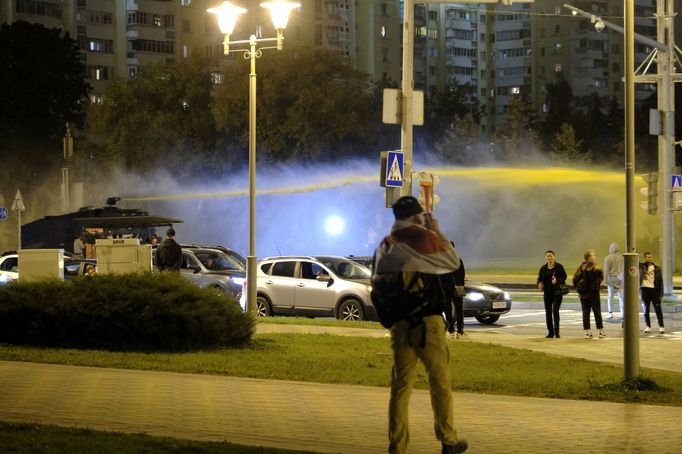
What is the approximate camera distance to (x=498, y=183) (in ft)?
200

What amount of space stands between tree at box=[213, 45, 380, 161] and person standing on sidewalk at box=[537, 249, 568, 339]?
4393cm

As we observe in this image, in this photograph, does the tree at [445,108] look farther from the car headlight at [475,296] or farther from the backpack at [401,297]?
the backpack at [401,297]

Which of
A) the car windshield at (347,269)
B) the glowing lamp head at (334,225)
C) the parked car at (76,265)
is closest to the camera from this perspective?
the car windshield at (347,269)

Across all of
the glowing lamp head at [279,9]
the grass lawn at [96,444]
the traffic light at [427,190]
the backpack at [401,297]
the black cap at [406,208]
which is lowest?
the grass lawn at [96,444]

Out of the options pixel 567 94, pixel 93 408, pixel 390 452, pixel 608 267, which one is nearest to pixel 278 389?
pixel 93 408

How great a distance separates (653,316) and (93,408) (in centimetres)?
1971

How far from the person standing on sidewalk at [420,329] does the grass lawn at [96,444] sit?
975 mm

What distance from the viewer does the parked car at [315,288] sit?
26.9 metres

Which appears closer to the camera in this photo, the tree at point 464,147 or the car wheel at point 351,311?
the car wheel at point 351,311

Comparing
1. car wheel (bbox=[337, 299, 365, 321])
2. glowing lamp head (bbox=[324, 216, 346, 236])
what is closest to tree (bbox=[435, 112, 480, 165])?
glowing lamp head (bbox=[324, 216, 346, 236])

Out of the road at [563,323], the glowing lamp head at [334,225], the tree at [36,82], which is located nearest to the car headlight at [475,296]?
the road at [563,323]

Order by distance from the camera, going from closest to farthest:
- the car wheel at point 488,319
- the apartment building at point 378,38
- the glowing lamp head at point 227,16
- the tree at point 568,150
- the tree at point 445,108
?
the glowing lamp head at point 227,16 < the car wheel at point 488,319 < the tree at point 568,150 < the tree at point 445,108 < the apartment building at point 378,38

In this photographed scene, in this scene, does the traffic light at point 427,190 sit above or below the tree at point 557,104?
below

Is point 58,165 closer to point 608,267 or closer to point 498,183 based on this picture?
point 498,183
